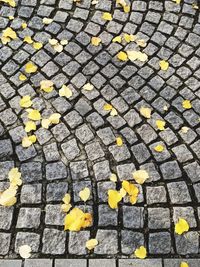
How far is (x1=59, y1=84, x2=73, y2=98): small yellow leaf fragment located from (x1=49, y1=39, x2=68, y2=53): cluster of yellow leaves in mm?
571

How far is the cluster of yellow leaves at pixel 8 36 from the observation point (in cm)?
479

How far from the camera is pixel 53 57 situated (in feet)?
15.4

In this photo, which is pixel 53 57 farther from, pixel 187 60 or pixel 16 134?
pixel 187 60

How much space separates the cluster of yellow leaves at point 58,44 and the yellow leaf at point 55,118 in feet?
3.05

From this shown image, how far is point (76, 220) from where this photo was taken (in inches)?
138

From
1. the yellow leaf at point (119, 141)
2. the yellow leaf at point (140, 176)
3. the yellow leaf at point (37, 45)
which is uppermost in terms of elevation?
the yellow leaf at point (37, 45)

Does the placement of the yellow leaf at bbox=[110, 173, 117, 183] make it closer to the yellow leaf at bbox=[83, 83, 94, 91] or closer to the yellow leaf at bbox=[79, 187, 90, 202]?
the yellow leaf at bbox=[79, 187, 90, 202]

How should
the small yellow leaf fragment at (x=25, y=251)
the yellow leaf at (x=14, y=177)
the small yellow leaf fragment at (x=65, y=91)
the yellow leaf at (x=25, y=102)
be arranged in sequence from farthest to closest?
the small yellow leaf fragment at (x=65, y=91) < the yellow leaf at (x=25, y=102) < the yellow leaf at (x=14, y=177) < the small yellow leaf fragment at (x=25, y=251)

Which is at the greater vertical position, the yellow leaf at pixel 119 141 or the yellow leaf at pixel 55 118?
the yellow leaf at pixel 55 118

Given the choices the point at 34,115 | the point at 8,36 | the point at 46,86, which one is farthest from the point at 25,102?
the point at 8,36

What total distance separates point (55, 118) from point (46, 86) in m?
0.45

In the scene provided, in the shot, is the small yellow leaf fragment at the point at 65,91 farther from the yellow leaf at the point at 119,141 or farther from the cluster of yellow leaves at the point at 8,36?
the cluster of yellow leaves at the point at 8,36

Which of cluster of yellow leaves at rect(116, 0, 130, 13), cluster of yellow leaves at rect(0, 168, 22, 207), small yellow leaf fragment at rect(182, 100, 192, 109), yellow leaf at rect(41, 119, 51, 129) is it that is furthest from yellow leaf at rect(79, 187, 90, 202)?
cluster of yellow leaves at rect(116, 0, 130, 13)

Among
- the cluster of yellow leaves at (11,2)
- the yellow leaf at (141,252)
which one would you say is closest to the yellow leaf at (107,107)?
the yellow leaf at (141,252)
